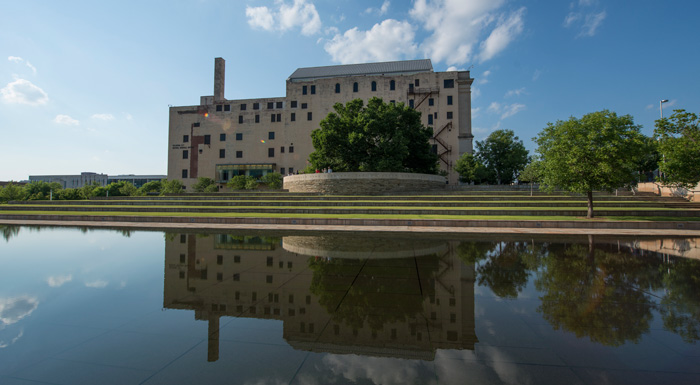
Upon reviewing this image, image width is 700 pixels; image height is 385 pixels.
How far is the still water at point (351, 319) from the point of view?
3225 millimetres

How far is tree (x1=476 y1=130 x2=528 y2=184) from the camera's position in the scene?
4894 centimetres

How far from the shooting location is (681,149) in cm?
1752

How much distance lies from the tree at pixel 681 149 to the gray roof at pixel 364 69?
42992mm

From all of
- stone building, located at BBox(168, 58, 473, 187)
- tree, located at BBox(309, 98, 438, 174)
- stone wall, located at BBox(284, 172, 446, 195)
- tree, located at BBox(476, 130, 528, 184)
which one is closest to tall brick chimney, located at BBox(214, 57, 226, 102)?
stone building, located at BBox(168, 58, 473, 187)

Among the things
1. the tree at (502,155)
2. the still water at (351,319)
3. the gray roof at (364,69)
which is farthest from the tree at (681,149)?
the gray roof at (364,69)

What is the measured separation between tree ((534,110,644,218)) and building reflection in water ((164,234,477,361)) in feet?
44.3

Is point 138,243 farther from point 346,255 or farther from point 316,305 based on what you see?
point 316,305

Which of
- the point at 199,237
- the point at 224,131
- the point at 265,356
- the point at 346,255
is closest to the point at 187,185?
the point at 224,131

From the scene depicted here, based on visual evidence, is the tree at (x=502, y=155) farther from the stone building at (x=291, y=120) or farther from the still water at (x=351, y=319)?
the still water at (x=351, y=319)

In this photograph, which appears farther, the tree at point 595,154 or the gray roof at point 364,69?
the gray roof at point 364,69

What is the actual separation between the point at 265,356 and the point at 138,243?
425 inches

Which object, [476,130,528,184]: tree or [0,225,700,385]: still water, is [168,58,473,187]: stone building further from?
[0,225,700,385]: still water

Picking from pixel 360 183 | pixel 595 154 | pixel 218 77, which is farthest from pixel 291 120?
pixel 595 154

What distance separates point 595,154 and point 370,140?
22565 millimetres
